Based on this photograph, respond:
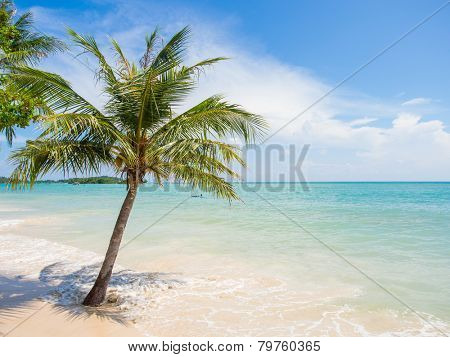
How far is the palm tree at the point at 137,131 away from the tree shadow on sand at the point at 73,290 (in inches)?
14.3

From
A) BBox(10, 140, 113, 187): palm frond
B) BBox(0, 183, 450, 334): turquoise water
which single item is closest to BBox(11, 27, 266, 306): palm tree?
BBox(10, 140, 113, 187): palm frond

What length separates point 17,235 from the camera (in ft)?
43.8

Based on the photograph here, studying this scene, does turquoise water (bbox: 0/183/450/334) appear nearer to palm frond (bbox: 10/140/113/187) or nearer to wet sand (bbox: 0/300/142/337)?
palm frond (bbox: 10/140/113/187)

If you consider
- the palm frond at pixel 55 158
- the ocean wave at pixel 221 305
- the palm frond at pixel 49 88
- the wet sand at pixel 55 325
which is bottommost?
the ocean wave at pixel 221 305

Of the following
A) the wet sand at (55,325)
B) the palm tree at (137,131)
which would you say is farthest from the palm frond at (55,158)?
the wet sand at (55,325)

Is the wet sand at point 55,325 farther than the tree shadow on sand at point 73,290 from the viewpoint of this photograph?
No

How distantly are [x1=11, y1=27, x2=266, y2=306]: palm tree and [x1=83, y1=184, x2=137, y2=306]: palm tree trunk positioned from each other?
0.02m

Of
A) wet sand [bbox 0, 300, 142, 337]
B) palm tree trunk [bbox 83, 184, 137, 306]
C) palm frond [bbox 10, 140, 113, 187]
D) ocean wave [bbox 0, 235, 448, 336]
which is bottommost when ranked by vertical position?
Result: ocean wave [bbox 0, 235, 448, 336]

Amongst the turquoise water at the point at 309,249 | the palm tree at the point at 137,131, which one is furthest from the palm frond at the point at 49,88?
the turquoise water at the point at 309,249

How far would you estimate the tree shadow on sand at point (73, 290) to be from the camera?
525cm

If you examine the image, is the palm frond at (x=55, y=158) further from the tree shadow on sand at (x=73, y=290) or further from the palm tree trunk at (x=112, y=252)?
the tree shadow on sand at (x=73, y=290)

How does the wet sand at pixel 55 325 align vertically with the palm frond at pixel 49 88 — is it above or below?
below

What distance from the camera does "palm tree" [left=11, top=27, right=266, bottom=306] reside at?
4.89 metres

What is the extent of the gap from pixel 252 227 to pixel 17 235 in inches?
396
